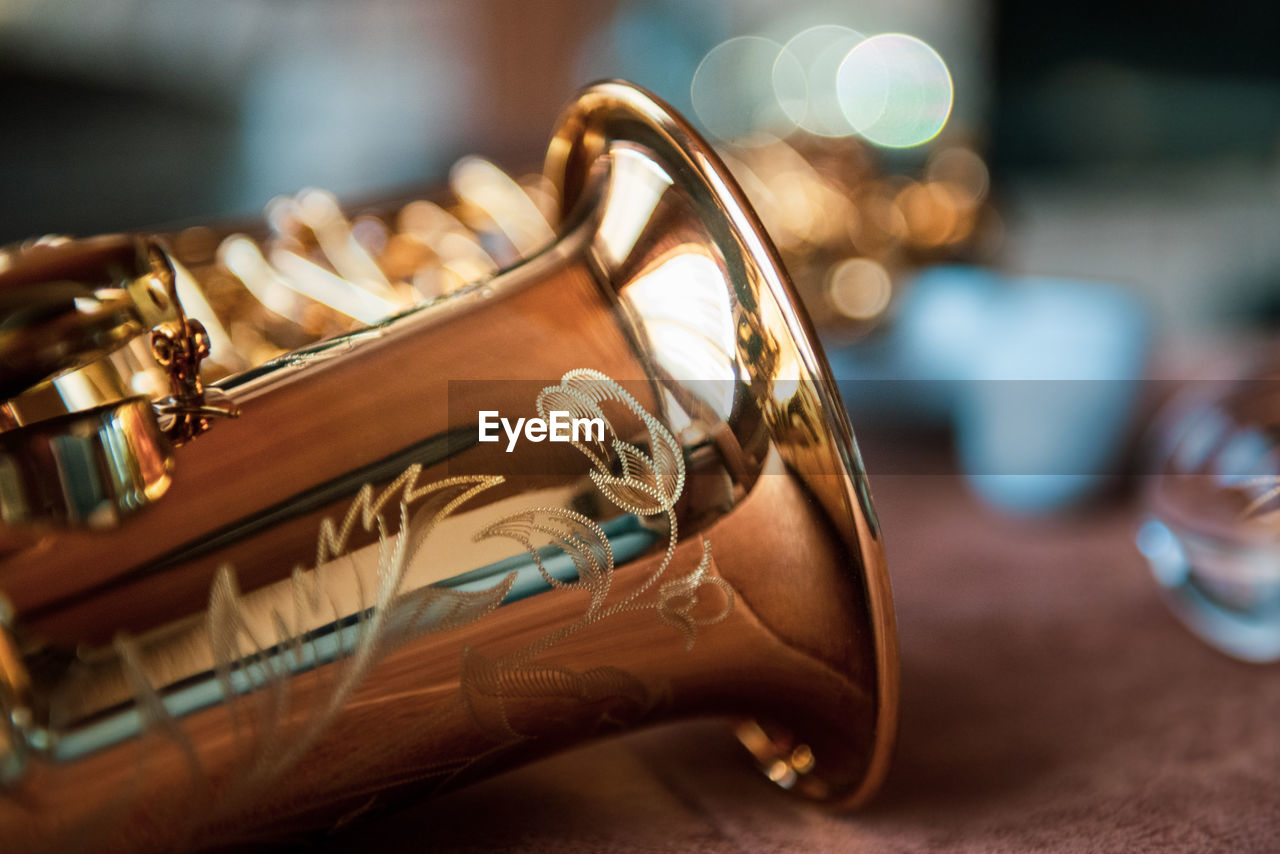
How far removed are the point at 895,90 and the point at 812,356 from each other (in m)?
1.73

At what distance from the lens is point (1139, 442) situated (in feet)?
2.37

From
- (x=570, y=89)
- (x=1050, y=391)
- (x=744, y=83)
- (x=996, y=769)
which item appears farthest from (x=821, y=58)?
(x=996, y=769)

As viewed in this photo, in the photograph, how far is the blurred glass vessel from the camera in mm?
459

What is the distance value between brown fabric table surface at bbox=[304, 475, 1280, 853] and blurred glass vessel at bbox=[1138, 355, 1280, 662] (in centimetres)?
2

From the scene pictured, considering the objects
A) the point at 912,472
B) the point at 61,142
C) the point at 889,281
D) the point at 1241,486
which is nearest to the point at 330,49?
the point at 61,142

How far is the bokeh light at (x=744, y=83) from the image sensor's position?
202cm

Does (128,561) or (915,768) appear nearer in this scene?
(128,561)

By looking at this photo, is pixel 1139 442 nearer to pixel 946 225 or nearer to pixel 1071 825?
pixel 946 225

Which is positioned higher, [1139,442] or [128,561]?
[128,561]

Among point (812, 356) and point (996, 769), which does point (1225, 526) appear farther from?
point (812, 356)

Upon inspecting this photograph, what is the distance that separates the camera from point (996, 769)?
1.21ft

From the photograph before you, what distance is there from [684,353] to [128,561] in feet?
0.53

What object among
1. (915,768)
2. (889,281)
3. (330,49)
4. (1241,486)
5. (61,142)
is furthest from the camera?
(330,49)

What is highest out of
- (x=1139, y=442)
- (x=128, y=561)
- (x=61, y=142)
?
(x=61, y=142)
